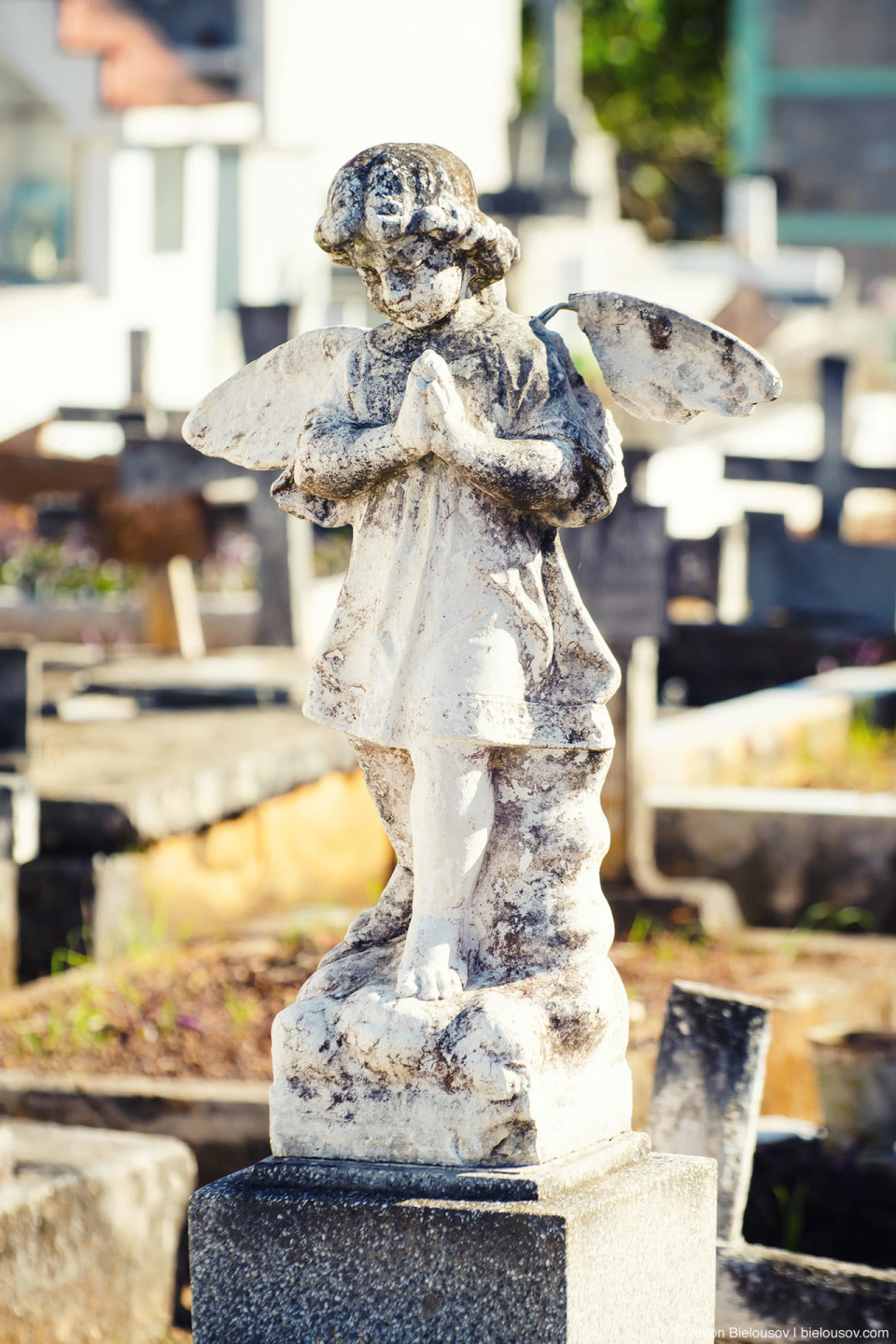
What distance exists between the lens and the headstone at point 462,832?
9.98 ft

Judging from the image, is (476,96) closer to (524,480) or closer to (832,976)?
(832,976)

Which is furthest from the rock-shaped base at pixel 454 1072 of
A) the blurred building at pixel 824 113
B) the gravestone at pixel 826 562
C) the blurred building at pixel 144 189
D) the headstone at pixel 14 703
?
the blurred building at pixel 824 113

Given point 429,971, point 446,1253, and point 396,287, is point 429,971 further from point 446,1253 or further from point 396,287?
point 396,287

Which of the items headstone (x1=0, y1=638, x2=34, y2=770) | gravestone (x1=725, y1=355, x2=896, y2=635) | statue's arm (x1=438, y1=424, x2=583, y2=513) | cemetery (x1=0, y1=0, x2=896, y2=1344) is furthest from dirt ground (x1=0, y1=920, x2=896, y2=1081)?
gravestone (x1=725, y1=355, x2=896, y2=635)

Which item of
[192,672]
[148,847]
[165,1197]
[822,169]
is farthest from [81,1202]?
[822,169]

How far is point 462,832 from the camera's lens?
3191 millimetres

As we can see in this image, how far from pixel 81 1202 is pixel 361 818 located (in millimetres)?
3744

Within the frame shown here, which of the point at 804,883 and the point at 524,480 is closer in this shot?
the point at 524,480

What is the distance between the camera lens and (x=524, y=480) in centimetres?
313

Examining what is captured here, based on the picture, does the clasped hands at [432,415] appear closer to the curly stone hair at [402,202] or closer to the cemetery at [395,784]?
the cemetery at [395,784]

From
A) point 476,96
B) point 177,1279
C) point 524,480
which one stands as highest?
point 476,96

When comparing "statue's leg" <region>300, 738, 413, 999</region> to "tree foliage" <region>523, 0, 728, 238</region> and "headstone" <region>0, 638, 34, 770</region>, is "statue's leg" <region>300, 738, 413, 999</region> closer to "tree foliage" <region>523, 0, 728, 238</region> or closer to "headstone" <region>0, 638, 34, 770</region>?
"headstone" <region>0, 638, 34, 770</region>

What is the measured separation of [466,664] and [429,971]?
1.71 ft

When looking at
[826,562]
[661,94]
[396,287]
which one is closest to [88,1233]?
[396,287]
